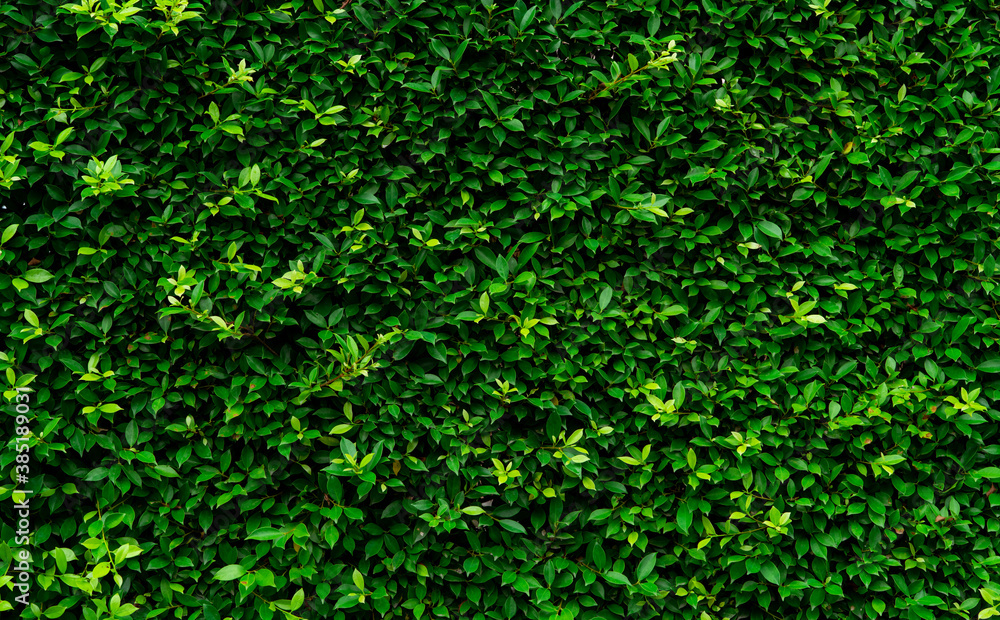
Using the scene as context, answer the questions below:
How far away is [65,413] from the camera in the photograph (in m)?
2.44

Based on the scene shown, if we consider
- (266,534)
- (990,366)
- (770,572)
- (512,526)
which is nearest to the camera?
(266,534)

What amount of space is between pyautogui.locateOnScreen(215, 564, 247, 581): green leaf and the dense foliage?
6 cm

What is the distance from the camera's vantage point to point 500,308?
8.39 feet

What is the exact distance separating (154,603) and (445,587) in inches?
44.6

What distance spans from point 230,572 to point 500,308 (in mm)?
1417

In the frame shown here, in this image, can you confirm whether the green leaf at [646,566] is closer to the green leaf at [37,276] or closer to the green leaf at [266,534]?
the green leaf at [266,534]

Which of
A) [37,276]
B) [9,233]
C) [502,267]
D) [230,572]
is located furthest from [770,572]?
[9,233]

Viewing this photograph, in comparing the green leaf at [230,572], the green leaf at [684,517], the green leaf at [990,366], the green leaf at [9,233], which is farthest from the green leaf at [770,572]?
the green leaf at [9,233]

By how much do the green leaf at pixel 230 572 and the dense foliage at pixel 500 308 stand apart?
0.19 ft

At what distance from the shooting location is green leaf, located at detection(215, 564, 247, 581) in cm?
243

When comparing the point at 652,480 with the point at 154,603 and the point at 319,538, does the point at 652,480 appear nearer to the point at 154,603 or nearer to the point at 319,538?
the point at 319,538

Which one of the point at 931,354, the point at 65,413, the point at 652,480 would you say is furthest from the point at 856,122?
the point at 65,413

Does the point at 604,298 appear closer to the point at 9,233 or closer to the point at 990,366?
the point at 990,366

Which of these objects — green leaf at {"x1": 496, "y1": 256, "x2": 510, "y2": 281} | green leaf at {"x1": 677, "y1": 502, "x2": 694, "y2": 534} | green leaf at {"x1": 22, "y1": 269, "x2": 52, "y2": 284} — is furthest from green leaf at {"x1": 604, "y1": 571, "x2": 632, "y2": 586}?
green leaf at {"x1": 22, "y1": 269, "x2": 52, "y2": 284}
